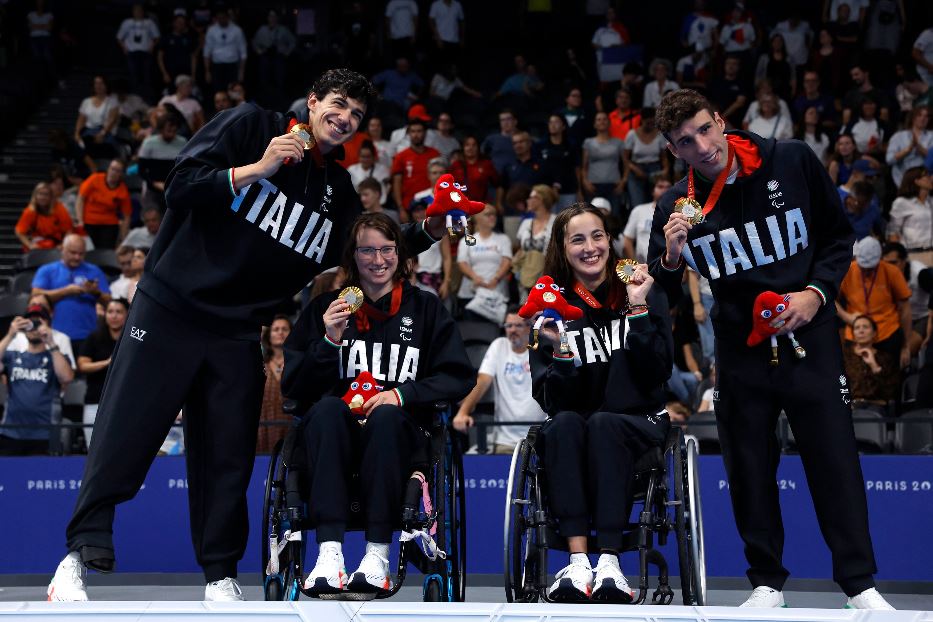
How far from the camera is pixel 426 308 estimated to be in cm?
482

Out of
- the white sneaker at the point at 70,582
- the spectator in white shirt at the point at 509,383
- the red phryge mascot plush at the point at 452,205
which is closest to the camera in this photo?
the white sneaker at the point at 70,582

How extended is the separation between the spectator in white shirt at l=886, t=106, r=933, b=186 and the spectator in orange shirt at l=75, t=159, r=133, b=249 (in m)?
6.56

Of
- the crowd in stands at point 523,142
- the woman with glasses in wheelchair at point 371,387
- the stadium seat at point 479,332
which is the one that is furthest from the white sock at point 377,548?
the stadium seat at point 479,332

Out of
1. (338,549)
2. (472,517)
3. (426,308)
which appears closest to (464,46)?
(472,517)

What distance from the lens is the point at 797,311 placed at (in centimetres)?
436

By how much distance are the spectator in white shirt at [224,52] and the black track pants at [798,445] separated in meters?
10.5

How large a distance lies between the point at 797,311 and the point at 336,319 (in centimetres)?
159

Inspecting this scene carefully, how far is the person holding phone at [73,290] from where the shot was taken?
920cm

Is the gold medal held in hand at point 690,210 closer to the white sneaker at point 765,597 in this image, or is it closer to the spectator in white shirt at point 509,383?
the white sneaker at point 765,597

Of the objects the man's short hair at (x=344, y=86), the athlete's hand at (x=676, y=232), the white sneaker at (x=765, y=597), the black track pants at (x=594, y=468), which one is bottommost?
the white sneaker at (x=765, y=597)

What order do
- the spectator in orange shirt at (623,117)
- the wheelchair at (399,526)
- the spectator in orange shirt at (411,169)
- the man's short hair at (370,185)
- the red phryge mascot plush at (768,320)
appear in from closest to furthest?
the wheelchair at (399,526) → the red phryge mascot plush at (768,320) → the man's short hair at (370,185) → the spectator in orange shirt at (411,169) → the spectator in orange shirt at (623,117)

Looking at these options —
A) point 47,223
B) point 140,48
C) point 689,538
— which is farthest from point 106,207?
point 689,538

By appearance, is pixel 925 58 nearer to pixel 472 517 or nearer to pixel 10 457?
pixel 472 517

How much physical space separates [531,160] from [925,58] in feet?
14.8
